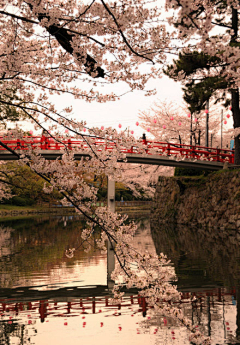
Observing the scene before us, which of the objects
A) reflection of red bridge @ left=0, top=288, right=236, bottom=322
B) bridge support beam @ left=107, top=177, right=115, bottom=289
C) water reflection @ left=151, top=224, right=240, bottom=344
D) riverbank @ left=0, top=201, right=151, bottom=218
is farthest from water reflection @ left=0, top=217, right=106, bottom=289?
riverbank @ left=0, top=201, right=151, bottom=218

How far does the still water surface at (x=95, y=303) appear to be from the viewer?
6168mm

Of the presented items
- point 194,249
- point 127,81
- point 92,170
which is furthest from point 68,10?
point 194,249

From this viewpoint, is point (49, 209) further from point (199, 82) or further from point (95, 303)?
point (95, 303)

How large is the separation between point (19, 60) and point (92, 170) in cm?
195

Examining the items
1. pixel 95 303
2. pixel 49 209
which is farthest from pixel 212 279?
pixel 49 209

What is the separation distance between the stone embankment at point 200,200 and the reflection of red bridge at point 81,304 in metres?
15.6

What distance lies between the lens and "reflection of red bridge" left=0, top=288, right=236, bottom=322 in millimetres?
7707

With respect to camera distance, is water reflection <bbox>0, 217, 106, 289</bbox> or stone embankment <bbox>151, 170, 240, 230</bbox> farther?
stone embankment <bbox>151, 170, 240, 230</bbox>

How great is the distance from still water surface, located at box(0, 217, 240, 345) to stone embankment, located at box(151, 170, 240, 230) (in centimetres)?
971

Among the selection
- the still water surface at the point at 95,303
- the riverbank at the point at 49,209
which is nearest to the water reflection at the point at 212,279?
the still water surface at the point at 95,303

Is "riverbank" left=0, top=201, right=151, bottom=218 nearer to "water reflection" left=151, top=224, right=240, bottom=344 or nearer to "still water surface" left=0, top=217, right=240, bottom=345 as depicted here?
"water reflection" left=151, top=224, right=240, bottom=344

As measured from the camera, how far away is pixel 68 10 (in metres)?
5.37

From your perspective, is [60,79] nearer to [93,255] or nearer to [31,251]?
[93,255]

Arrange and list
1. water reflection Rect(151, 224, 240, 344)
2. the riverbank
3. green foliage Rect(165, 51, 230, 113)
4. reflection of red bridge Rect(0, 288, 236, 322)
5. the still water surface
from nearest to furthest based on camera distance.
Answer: the still water surface → water reflection Rect(151, 224, 240, 344) → reflection of red bridge Rect(0, 288, 236, 322) → green foliage Rect(165, 51, 230, 113) → the riverbank
